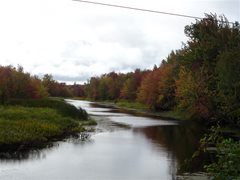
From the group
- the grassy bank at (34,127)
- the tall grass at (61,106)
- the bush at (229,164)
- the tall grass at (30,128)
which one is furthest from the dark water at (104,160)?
the tall grass at (61,106)

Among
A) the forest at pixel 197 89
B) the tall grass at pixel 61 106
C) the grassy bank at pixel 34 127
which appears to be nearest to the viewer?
the grassy bank at pixel 34 127

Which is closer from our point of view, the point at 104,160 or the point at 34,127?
the point at 104,160

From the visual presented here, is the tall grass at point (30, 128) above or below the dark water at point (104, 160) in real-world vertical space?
above

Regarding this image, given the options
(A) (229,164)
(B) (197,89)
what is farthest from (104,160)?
(B) (197,89)

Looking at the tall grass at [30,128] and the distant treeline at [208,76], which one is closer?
the tall grass at [30,128]

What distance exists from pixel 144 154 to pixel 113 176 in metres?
6.37

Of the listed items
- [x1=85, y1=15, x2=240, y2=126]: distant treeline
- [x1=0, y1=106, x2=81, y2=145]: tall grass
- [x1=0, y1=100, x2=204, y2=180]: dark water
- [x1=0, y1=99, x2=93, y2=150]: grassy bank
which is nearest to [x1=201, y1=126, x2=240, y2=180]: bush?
[x1=0, y1=100, x2=204, y2=180]: dark water

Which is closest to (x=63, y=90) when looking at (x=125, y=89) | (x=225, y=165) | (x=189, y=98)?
(x=125, y=89)

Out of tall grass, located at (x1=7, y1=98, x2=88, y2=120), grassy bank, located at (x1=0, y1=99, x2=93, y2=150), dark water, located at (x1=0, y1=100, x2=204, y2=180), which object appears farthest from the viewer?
tall grass, located at (x1=7, y1=98, x2=88, y2=120)

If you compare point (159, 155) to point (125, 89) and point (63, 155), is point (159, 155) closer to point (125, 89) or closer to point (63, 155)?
point (63, 155)

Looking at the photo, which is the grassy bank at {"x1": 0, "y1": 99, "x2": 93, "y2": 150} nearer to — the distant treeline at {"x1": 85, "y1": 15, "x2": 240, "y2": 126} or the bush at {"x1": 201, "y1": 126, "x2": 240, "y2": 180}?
the distant treeline at {"x1": 85, "y1": 15, "x2": 240, "y2": 126}

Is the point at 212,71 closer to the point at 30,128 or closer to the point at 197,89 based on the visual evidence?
the point at 197,89

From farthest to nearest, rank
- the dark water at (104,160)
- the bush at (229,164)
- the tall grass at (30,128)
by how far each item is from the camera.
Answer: the tall grass at (30,128)
the dark water at (104,160)
the bush at (229,164)

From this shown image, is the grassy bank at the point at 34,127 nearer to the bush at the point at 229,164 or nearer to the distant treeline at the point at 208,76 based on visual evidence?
the distant treeline at the point at 208,76
